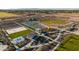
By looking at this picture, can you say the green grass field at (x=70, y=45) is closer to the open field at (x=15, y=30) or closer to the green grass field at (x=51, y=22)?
the green grass field at (x=51, y=22)

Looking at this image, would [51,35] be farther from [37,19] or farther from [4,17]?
[4,17]

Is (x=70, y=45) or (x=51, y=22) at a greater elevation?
(x=51, y=22)

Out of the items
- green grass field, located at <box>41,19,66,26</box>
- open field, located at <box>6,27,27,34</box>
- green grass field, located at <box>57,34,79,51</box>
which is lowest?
green grass field, located at <box>57,34,79,51</box>

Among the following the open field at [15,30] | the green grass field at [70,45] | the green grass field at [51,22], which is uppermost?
the green grass field at [51,22]

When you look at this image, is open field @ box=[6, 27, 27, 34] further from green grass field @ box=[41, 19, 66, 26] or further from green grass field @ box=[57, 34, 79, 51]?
green grass field @ box=[57, 34, 79, 51]

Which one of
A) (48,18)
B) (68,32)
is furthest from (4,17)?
(68,32)

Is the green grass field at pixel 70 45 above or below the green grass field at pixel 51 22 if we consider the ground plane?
below

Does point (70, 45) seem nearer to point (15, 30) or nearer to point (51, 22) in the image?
point (51, 22)

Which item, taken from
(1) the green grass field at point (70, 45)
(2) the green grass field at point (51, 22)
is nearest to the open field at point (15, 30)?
(2) the green grass field at point (51, 22)

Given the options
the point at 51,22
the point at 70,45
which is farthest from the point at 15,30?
the point at 70,45

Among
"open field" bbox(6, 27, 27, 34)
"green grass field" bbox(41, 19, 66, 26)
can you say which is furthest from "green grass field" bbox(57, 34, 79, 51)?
"open field" bbox(6, 27, 27, 34)

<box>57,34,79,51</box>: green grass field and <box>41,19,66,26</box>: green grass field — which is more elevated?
<box>41,19,66,26</box>: green grass field
